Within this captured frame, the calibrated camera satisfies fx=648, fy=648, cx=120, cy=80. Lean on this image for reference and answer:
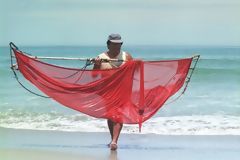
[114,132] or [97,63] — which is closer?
[114,132]

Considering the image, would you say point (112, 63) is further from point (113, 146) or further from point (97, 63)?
point (113, 146)

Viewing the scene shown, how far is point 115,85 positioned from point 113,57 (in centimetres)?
37

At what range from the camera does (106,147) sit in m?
8.70

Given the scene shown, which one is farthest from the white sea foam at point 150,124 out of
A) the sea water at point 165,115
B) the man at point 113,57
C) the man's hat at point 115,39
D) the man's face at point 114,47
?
the man's hat at point 115,39

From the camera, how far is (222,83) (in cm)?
2255

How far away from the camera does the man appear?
8.30 metres

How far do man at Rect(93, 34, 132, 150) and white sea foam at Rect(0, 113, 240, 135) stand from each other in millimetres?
2095

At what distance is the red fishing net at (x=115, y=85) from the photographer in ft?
27.5

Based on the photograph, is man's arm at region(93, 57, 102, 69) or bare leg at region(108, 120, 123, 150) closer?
bare leg at region(108, 120, 123, 150)

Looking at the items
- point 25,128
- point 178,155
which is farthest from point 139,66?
point 25,128

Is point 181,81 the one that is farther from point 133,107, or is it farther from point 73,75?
point 73,75

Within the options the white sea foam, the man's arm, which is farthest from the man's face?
the white sea foam

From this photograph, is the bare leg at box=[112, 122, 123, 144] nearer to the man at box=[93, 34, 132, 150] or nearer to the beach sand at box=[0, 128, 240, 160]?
the man at box=[93, 34, 132, 150]

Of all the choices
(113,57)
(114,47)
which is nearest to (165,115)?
(113,57)
